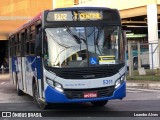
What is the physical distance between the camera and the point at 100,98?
1138cm

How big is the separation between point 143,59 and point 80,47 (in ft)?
51.9

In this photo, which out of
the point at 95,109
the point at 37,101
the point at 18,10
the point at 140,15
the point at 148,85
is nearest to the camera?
the point at 95,109

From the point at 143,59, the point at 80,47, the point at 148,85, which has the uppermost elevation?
the point at 80,47

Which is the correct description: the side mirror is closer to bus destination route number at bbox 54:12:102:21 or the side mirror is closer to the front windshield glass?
the front windshield glass

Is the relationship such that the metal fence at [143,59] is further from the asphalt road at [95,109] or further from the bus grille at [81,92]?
the bus grille at [81,92]

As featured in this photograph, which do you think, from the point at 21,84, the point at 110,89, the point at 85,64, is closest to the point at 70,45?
the point at 85,64

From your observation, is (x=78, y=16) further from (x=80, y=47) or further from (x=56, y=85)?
(x=56, y=85)

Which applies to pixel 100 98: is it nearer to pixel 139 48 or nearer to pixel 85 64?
pixel 85 64

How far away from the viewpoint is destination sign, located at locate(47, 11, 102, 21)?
1166cm

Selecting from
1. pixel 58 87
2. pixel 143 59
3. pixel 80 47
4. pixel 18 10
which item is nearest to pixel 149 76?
pixel 143 59

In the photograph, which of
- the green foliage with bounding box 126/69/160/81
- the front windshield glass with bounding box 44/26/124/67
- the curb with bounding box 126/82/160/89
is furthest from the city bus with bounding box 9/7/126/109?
the green foliage with bounding box 126/69/160/81

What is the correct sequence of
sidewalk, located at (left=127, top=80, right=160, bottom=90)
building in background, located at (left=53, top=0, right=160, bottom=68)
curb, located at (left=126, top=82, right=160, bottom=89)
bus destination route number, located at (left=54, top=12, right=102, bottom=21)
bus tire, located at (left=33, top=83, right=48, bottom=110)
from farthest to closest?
building in background, located at (left=53, top=0, right=160, bottom=68)
sidewalk, located at (left=127, top=80, right=160, bottom=90)
curb, located at (left=126, top=82, right=160, bottom=89)
bus tire, located at (left=33, top=83, right=48, bottom=110)
bus destination route number, located at (left=54, top=12, right=102, bottom=21)

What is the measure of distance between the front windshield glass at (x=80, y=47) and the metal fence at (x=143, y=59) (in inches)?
535

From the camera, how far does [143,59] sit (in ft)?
87.9
